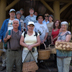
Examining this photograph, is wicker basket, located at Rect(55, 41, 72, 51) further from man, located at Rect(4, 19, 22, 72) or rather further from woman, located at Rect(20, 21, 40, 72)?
man, located at Rect(4, 19, 22, 72)

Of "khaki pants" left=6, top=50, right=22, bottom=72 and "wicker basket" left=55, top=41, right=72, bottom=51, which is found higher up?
"wicker basket" left=55, top=41, right=72, bottom=51

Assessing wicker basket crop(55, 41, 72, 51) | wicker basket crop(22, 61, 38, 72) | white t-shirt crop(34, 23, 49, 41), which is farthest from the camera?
white t-shirt crop(34, 23, 49, 41)

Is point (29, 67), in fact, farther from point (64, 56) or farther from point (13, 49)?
point (64, 56)

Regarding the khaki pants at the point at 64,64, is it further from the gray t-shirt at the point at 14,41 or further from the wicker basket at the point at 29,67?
the gray t-shirt at the point at 14,41

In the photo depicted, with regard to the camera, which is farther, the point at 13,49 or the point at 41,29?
the point at 41,29

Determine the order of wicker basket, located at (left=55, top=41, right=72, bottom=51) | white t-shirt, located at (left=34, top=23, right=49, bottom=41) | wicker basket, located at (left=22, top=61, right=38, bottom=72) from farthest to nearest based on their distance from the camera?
white t-shirt, located at (left=34, top=23, right=49, bottom=41) → wicker basket, located at (left=22, top=61, right=38, bottom=72) → wicker basket, located at (left=55, top=41, right=72, bottom=51)

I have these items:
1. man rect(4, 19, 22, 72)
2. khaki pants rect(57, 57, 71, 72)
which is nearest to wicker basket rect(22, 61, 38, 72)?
man rect(4, 19, 22, 72)

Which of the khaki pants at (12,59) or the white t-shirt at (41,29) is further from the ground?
the white t-shirt at (41,29)

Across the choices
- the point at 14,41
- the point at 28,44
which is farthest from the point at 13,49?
the point at 28,44

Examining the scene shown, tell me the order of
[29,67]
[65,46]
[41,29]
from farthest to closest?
[41,29] < [29,67] < [65,46]

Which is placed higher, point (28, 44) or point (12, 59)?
point (28, 44)

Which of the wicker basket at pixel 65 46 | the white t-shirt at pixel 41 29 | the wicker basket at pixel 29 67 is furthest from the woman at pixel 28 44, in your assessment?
the white t-shirt at pixel 41 29

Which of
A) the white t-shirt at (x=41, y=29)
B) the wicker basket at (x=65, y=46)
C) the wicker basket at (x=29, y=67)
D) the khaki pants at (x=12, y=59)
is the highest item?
the white t-shirt at (x=41, y=29)

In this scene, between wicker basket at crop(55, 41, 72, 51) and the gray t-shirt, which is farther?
the gray t-shirt
